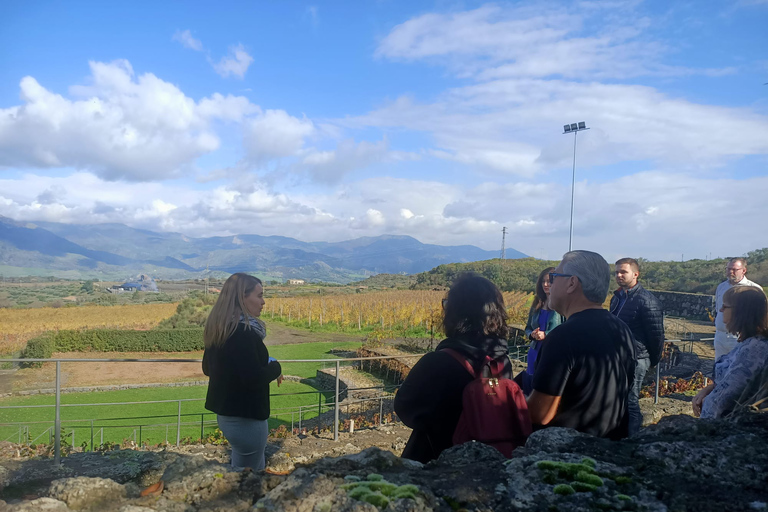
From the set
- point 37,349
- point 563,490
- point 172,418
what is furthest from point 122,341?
point 563,490

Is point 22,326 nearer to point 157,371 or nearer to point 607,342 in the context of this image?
point 157,371

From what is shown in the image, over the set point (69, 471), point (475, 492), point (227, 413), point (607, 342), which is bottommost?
point (69, 471)

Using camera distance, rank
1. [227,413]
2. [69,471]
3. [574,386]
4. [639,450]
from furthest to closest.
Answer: [69,471], [227,413], [574,386], [639,450]

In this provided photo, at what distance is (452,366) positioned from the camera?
205 cm

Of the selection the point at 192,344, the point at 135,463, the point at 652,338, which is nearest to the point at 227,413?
the point at 135,463

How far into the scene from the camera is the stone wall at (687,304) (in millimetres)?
22742

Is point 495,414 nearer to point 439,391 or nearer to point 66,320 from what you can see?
point 439,391

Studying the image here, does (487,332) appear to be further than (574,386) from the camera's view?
Yes

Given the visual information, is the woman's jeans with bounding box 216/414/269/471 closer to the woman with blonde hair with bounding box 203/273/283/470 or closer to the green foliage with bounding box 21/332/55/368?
the woman with blonde hair with bounding box 203/273/283/470

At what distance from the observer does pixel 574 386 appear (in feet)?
6.77

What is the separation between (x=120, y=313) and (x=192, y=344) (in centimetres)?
1792

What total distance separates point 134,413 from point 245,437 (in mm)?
14245

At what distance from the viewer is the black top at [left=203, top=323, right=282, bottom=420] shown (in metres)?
2.89

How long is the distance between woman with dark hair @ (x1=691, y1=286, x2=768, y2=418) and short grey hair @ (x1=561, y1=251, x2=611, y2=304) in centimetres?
105
